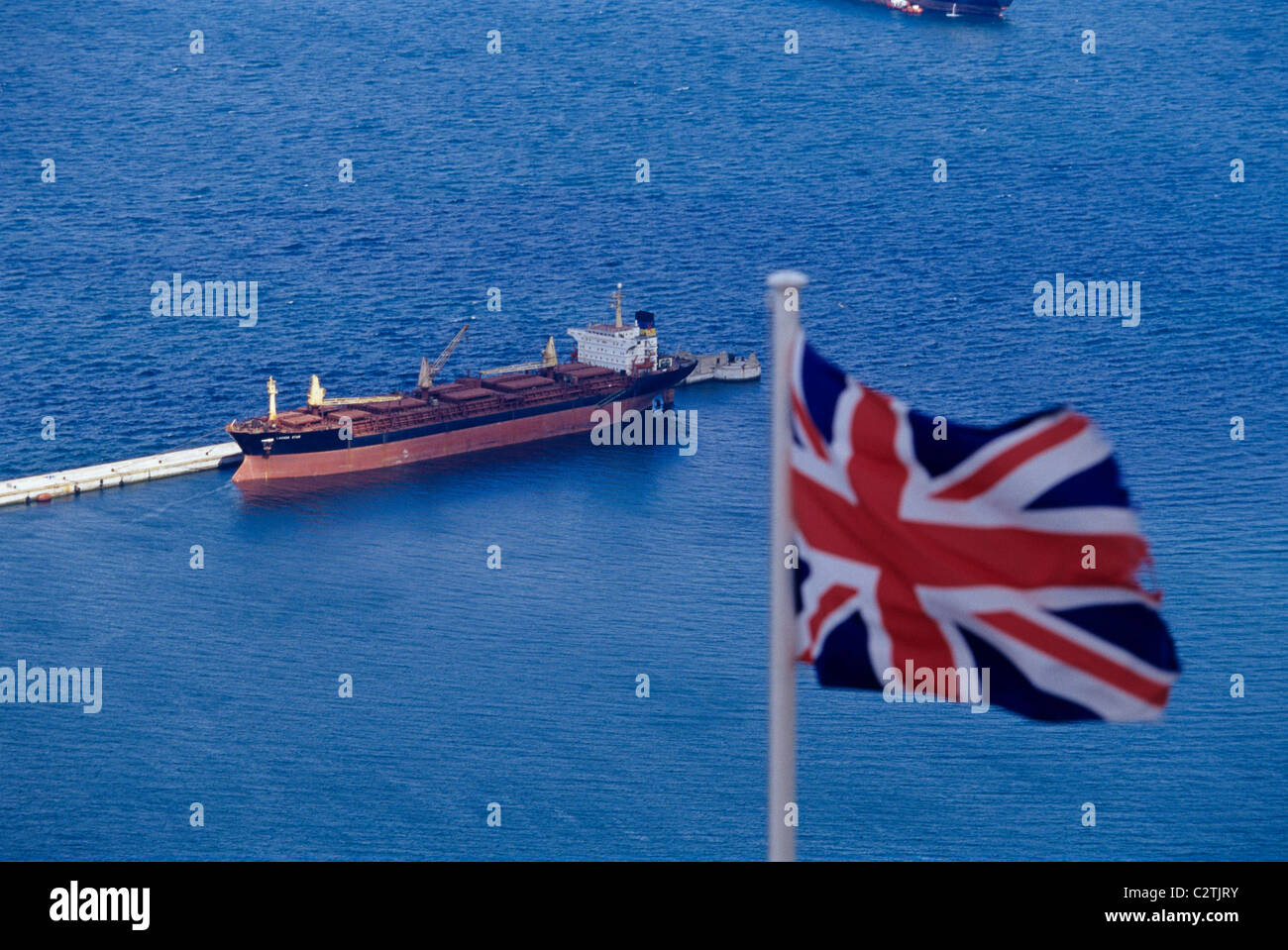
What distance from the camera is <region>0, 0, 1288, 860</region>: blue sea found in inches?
2393

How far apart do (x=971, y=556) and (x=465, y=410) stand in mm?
79232

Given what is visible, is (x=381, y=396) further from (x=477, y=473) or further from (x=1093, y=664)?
(x=1093, y=664)

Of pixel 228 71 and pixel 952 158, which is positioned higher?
pixel 228 71

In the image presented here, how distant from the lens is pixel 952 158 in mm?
127500

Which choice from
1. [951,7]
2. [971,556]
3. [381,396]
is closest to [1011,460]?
[971,556]

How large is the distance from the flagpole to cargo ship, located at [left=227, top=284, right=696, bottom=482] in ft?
246

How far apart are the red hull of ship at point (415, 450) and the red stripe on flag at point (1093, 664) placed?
76.5m

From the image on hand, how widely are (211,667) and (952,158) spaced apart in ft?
238

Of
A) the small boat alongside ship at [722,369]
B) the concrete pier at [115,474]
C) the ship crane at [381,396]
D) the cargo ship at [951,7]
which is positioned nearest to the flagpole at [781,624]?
the ship crane at [381,396]

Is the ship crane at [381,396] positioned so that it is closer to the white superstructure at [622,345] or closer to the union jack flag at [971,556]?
the white superstructure at [622,345]

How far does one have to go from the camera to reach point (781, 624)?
1519cm

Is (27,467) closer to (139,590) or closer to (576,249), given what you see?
(139,590)
